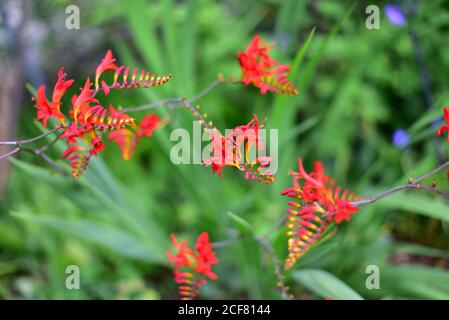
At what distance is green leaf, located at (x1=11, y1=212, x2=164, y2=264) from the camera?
1320 mm

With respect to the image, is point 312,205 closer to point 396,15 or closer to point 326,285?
point 326,285

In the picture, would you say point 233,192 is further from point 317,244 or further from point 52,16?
point 52,16

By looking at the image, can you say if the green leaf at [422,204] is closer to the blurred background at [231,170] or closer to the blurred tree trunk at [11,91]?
the blurred background at [231,170]

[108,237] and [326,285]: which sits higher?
[108,237]

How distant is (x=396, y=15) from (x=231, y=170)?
745mm

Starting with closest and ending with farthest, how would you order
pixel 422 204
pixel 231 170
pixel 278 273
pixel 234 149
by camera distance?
pixel 234 149, pixel 278 273, pixel 422 204, pixel 231 170

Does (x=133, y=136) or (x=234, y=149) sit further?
(x=133, y=136)

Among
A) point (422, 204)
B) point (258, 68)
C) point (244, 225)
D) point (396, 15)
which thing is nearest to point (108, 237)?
point (244, 225)

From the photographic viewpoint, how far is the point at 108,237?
1369 mm

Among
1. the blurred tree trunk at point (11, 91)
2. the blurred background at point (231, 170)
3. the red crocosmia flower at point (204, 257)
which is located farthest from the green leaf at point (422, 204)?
the blurred tree trunk at point (11, 91)

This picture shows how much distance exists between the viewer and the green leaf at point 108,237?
52.0 inches

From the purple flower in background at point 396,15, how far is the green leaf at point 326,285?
0.80 m

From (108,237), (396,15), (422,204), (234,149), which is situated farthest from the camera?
(396,15)
